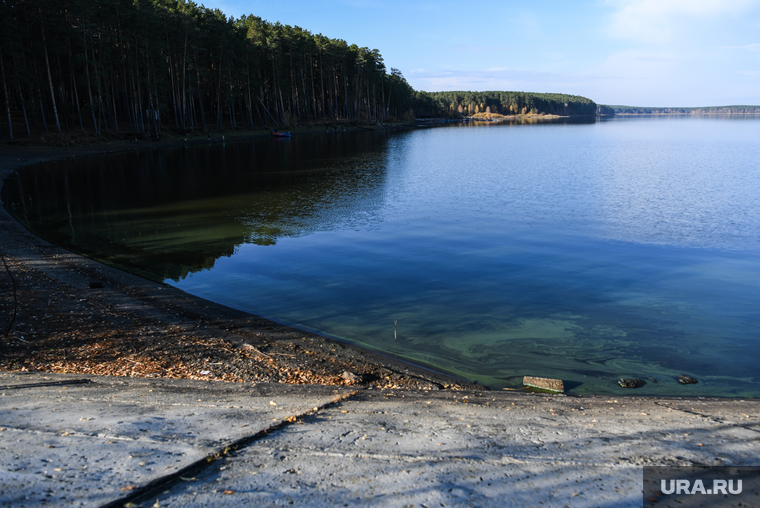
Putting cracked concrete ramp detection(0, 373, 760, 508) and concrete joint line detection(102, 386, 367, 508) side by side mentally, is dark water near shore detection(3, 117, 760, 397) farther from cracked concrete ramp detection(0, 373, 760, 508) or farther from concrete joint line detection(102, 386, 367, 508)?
concrete joint line detection(102, 386, 367, 508)

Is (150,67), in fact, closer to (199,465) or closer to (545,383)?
(545,383)

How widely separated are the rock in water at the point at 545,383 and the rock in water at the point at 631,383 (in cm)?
106

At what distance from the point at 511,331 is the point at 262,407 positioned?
6034mm

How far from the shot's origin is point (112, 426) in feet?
18.0

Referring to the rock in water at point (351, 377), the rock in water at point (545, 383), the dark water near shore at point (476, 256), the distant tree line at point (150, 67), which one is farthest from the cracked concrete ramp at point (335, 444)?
the distant tree line at point (150, 67)

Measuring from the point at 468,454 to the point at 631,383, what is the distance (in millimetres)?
4591

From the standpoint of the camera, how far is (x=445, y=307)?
11.8m

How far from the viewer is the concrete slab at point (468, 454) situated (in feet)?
14.6

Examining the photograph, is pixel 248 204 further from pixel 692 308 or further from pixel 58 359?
pixel 692 308

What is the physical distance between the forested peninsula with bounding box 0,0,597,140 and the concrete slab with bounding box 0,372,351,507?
48.0 metres

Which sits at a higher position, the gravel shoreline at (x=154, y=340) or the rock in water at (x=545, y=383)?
the gravel shoreline at (x=154, y=340)

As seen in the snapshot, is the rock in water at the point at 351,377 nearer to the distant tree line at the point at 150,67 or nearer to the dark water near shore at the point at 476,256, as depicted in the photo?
the dark water near shore at the point at 476,256

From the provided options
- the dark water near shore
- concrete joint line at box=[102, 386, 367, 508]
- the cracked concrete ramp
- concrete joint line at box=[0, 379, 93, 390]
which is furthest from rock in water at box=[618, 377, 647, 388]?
concrete joint line at box=[0, 379, 93, 390]

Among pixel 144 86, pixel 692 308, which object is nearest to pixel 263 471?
pixel 692 308
